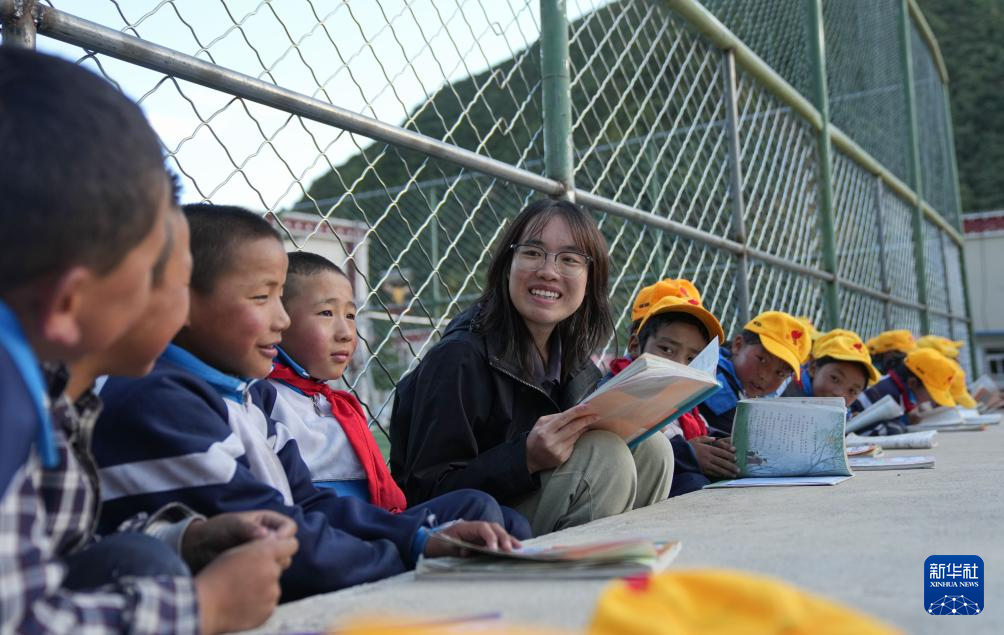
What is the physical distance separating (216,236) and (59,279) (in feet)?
2.59

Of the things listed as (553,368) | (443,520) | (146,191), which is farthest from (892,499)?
(146,191)

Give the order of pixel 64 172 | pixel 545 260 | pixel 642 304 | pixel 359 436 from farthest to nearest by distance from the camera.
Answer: pixel 642 304 < pixel 545 260 < pixel 359 436 < pixel 64 172

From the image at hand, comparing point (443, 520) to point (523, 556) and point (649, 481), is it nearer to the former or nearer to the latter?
point (523, 556)

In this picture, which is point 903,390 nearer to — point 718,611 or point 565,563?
point 565,563

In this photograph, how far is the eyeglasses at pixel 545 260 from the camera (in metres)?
2.49

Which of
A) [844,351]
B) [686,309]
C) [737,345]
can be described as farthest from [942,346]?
[686,309]

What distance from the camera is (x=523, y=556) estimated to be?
1.33m

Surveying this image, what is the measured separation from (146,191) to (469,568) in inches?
29.6

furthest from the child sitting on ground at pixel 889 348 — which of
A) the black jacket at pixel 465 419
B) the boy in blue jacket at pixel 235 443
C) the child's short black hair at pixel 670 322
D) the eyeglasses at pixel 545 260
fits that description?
the boy in blue jacket at pixel 235 443

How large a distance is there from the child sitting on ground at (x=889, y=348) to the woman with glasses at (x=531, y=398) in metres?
4.33

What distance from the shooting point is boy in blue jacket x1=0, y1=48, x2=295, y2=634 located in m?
0.80

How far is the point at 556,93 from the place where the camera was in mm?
2980

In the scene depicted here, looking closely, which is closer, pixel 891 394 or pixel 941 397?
pixel 891 394

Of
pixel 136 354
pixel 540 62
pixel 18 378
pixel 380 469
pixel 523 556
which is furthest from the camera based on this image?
pixel 540 62
